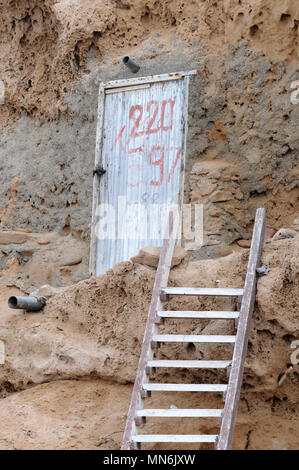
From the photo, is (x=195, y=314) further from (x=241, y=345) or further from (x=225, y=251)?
(x=225, y=251)

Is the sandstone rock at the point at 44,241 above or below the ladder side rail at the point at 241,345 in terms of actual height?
above

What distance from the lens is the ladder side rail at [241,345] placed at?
485cm

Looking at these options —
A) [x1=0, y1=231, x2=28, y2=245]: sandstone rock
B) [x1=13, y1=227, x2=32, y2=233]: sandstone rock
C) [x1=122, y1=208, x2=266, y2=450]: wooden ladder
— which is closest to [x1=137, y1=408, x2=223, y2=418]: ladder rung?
[x1=122, y1=208, x2=266, y2=450]: wooden ladder

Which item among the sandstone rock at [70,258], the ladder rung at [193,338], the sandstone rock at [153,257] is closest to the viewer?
the ladder rung at [193,338]

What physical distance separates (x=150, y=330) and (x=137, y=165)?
4.13 m

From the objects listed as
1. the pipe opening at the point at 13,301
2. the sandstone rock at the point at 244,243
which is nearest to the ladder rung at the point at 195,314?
the pipe opening at the point at 13,301

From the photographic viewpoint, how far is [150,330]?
5543 mm

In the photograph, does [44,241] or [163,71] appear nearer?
[163,71]

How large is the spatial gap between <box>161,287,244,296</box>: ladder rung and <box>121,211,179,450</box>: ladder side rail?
0.32 ft

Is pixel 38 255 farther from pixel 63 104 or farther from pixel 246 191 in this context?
pixel 246 191

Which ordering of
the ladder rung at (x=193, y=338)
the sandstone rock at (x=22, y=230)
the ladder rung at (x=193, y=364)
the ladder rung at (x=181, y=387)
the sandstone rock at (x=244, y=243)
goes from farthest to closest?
the sandstone rock at (x=22, y=230) → the sandstone rock at (x=244, y=243) → the ladder rung at (x=193, y=338) → the ladder rung at (x=193, y=364) → the ladder rung at (x=181, y=387)

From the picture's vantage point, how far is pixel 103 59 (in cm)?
996

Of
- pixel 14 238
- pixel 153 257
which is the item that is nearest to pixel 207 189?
pixel 153 257

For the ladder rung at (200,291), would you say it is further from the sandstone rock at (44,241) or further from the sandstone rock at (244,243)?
the sandstone rock at (44,241)
